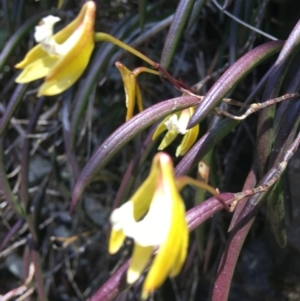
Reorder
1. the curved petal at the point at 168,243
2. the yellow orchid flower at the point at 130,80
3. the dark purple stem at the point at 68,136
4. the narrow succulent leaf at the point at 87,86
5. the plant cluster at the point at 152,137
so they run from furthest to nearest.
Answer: the dark purple stem at the point at 68,136 < the narrow succulent leaf at the point at 87,86 < the yellow orchid flower at the point at 130,80 < the plant cluster at the point at 152,137 < the curved petal at the point at 168,243

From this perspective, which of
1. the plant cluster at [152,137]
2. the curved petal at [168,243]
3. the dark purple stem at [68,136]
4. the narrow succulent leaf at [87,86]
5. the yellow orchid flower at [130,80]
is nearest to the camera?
the curved petal at [168,243]

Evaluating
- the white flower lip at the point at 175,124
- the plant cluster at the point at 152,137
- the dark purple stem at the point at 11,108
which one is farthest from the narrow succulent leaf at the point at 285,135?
the dark purple stem at the point at 11,108

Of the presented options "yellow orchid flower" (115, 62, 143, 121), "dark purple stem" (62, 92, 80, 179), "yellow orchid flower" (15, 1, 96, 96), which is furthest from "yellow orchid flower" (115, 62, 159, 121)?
"dark purple stem" (62, 92, 80, 179)

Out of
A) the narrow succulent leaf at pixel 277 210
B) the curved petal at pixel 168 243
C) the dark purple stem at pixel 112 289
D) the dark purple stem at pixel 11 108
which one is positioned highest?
the curved petal at pixel 168 243

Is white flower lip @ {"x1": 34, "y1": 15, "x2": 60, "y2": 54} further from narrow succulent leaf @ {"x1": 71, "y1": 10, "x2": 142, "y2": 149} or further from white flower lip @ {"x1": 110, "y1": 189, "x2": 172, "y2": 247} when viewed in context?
narrow succulent leaf @ {"x1": 71, "y1": 10, "x2": 142, "y2": 149}

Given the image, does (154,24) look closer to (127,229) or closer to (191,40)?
(191,40)

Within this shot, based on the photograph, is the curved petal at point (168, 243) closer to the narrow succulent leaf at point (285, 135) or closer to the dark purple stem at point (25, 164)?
the narrow succulent leaf at point (285, 135)
